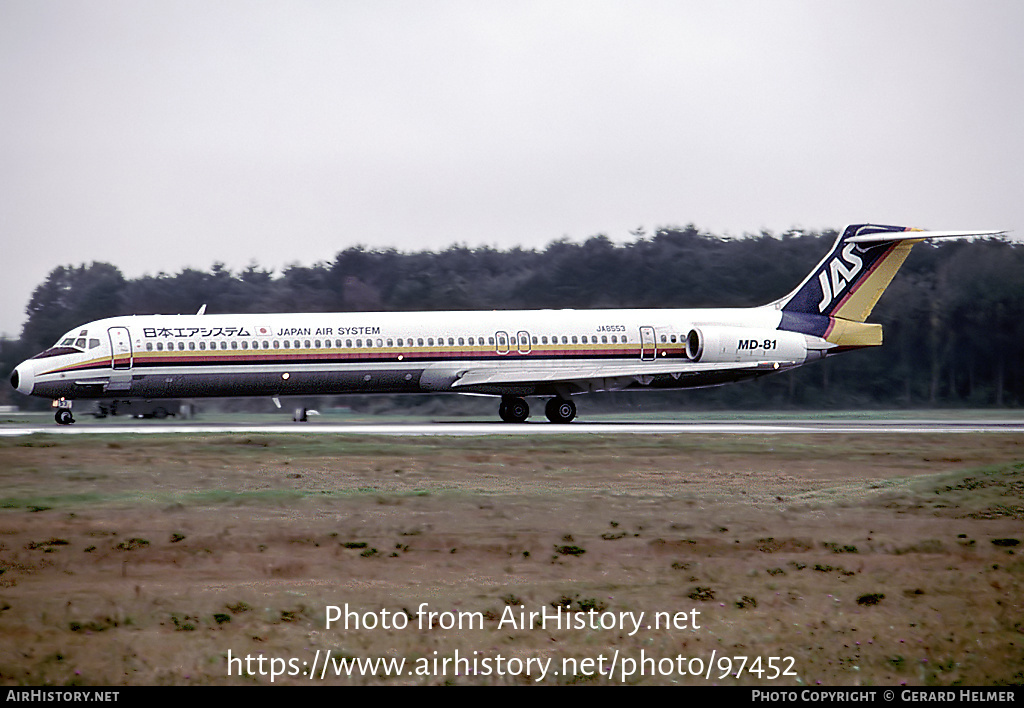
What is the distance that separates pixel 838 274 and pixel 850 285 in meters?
0.56

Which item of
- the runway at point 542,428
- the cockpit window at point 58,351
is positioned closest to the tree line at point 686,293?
the runway at point 542,428

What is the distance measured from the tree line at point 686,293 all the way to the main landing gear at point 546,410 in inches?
325

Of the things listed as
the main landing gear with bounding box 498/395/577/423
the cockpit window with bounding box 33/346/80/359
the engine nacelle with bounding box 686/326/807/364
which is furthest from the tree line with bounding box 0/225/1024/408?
the cockpit window with bounding box 33/346/80/359

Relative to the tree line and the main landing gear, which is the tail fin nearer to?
the tree line

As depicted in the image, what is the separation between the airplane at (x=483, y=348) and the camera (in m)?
34.2

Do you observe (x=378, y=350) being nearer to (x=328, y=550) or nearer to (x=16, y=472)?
(x=16, y=472)

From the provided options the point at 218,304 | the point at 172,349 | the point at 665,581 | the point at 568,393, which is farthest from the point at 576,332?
the point at 665,581

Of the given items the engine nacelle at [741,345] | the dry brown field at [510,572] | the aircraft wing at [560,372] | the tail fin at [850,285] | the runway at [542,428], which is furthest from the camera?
the tail fin at [850,285]

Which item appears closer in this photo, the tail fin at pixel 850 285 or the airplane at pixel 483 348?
the airplane at pixel 483 348

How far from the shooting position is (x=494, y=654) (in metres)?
9.26

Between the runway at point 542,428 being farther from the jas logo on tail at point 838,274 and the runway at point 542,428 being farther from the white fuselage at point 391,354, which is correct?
the jas logo on tail at point 838,274

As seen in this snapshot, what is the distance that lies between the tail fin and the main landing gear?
816 cm
